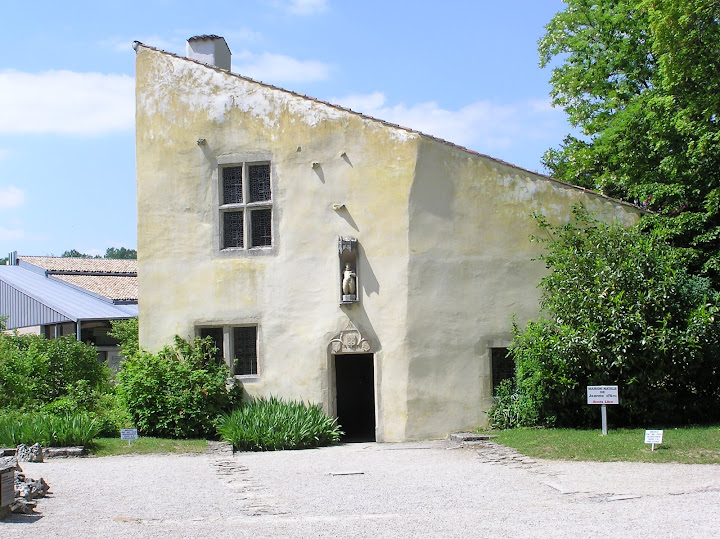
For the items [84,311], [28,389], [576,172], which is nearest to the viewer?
[28,389]

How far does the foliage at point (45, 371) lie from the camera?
17.9 metres

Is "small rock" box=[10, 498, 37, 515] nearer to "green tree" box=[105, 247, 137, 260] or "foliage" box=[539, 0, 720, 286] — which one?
"foliage" box=[539, 0, 720, 286]

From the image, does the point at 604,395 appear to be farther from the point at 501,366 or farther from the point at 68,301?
the point at 68,301

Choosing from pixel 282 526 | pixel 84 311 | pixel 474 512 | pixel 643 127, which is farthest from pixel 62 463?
pixel 84 311

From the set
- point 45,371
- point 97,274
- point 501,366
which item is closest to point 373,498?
point 501,366

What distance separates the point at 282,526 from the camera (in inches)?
337

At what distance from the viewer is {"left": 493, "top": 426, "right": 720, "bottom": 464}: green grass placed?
→ 40.2 feet

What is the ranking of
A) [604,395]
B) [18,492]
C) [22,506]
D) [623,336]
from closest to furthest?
[22,506]
[18,492]
[604,395]
[623,336]

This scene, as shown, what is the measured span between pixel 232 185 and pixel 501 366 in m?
7.12

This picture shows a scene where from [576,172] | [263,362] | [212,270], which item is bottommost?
[263,362]

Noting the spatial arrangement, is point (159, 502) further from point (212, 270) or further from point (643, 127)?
point (643, 127)

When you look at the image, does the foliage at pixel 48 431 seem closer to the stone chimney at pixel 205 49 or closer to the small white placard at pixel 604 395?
the stone chimney at pixel 205 49

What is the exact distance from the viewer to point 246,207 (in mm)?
17469

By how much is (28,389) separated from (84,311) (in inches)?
551
